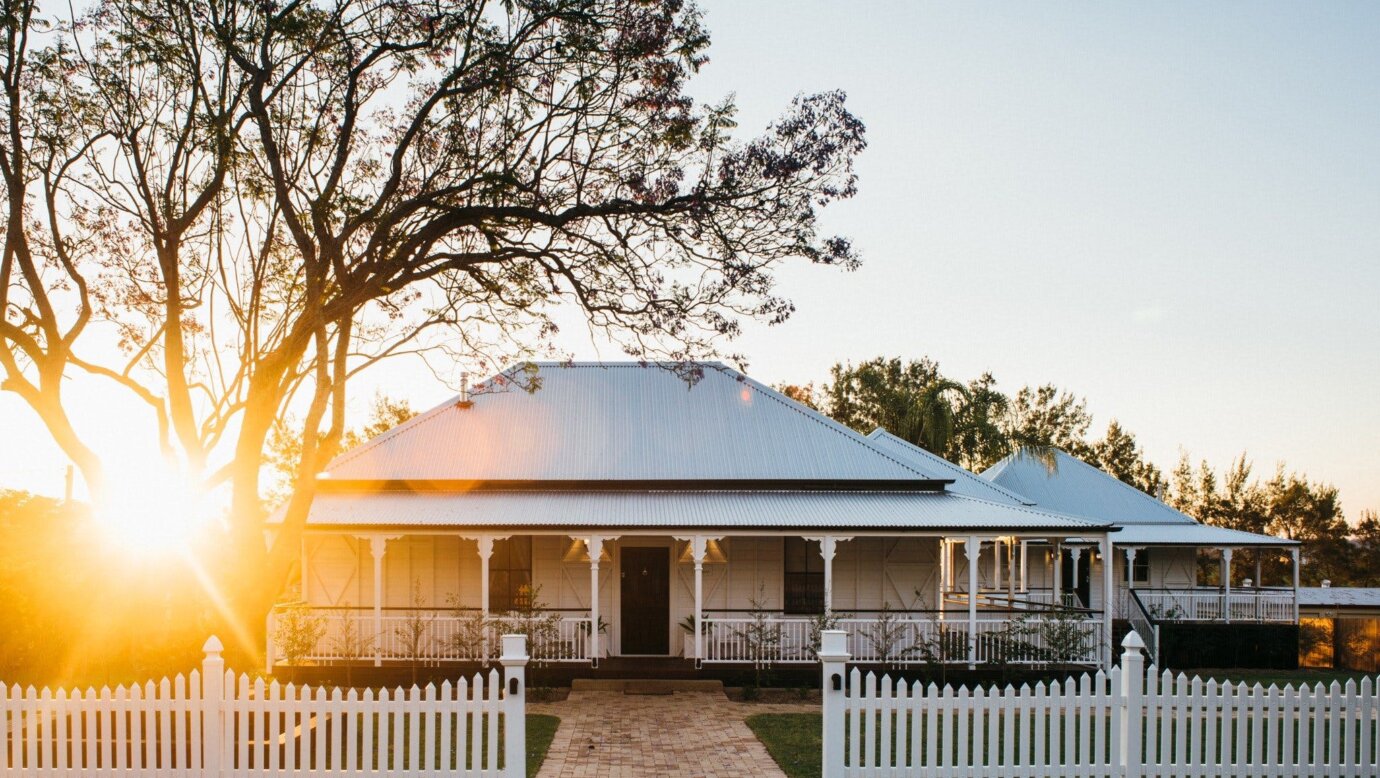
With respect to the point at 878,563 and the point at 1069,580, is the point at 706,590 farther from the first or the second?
the point at 1069,580

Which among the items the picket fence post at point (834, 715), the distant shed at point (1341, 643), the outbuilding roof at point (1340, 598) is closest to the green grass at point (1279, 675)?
the distant shed at point (1341, 643)

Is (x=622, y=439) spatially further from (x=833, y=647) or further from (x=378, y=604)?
(x=833, y=647)

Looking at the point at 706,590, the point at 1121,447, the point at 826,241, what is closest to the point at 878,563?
the point at 706,590

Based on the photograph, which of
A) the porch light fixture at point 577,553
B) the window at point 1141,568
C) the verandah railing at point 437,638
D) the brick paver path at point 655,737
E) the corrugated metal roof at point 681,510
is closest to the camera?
the brick paver path at point 655,737

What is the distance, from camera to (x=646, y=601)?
66.6 feet

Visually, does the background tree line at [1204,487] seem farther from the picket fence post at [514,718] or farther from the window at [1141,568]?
the picket fence post at [514,718]

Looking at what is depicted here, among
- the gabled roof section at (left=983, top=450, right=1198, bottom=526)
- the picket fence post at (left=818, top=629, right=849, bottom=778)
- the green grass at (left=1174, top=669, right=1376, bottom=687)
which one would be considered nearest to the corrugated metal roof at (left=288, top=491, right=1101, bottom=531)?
the green grass at (left=1174, top=669, right=1376, bottom=687)

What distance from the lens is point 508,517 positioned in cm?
1864

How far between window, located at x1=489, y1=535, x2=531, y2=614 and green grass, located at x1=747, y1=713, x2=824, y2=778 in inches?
280

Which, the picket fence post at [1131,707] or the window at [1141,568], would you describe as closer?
the picket fence post at [1131,707]

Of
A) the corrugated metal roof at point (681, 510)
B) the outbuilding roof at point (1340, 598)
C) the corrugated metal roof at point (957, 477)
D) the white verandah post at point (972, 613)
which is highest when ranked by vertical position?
the corrugated metal roof at point (957, 477)

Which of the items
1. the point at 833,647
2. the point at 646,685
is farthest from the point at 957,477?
the point at 833,647

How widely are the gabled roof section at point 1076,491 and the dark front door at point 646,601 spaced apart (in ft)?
45.2

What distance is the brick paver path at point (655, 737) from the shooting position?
1128cm
